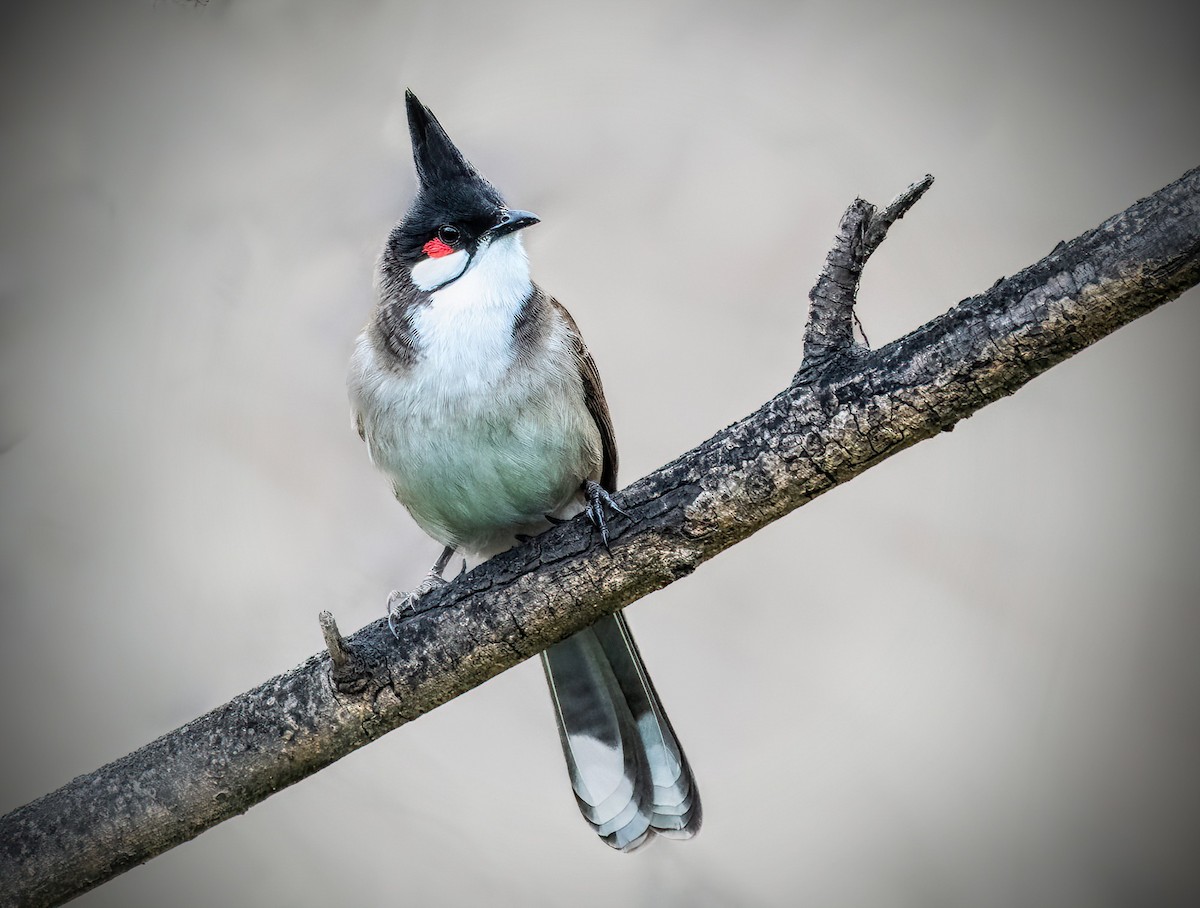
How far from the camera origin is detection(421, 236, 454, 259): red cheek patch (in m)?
2.25

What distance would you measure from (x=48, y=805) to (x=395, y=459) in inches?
37.2

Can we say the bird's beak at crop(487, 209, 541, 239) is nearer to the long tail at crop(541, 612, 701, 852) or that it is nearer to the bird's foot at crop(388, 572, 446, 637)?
the bird's foot at crop(388, 572, 446, 637)

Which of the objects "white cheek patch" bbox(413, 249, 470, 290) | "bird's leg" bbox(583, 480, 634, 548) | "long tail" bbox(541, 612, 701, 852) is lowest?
"long tail" bbox(541, 612, 701, 852)

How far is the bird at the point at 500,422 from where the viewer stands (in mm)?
2078

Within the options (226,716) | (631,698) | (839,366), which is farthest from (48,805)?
(839,366)

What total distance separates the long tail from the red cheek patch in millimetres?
A: 938

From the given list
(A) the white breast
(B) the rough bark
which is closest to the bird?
(A) the white breast

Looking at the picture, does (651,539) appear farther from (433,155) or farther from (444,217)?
(433,155)

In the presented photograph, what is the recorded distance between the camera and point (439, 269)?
2232 millimetres

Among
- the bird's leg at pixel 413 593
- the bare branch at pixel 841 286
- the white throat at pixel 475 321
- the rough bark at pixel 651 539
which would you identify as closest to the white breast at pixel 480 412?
the white throat at pixel 475 321

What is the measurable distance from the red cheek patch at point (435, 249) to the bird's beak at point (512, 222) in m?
0.11

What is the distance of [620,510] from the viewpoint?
172 cm

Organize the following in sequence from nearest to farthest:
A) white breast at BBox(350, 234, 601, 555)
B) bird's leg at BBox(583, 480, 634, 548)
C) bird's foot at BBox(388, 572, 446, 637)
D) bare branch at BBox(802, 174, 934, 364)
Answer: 1. bare branch at BBox(802, 174, 934, 364)
2. bird's leg at BBox(583, 480, 634, 548)
3. bird's foot at BBox(388, 572, 446, 637)
4. white breast at BBox(350, 234, 601, 555)

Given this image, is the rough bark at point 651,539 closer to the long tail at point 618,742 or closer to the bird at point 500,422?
the bird at point 500,422
